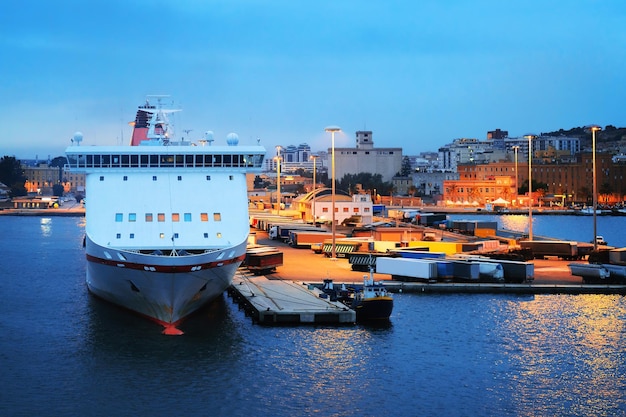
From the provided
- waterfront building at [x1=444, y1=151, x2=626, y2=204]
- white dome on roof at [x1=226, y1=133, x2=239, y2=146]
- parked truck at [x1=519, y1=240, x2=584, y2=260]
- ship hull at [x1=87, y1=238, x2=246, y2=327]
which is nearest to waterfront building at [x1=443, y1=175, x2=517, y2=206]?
waterfront building at [x1=444, y1=151, x2=626, y2=204]

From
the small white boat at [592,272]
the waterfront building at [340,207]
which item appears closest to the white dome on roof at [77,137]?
the small white boat at [592,272]

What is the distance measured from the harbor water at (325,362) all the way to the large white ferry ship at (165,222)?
4.50 ft

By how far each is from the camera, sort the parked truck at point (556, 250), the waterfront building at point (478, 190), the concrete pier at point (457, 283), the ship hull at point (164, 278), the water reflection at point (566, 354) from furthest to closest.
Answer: the waterfront building at point (478, 190)
the parked truck at point (556, 250)
the concrete pier at point (457, 283)
the ship hull at point (164, 278)
the water reflection at point (566, 354)

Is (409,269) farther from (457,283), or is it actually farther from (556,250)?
(556,250)

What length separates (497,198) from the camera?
180m

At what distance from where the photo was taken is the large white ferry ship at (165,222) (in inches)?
1380

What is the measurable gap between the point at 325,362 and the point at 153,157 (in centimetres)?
1373

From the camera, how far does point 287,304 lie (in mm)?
38375

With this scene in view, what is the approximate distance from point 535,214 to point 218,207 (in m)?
129

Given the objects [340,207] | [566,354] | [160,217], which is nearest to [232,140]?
[160,217]

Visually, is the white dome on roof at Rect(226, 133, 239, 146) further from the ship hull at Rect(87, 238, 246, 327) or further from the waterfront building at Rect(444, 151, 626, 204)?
the waterfront building at Rect(444, 151, 626, 204)

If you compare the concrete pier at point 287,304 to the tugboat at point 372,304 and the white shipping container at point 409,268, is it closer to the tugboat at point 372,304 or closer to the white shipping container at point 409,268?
the tugboat at point 372,304

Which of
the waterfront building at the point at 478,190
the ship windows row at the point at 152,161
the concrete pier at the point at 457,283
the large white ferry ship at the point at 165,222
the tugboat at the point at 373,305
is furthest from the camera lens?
the waterfront building at the point at 478,190

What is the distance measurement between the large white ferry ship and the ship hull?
0.04m
